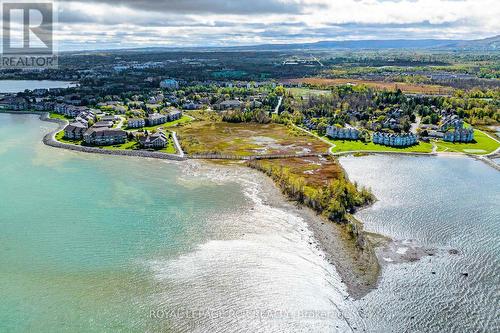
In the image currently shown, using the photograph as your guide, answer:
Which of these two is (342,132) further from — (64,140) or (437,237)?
(64,140)

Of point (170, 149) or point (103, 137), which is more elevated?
point (103, 137)

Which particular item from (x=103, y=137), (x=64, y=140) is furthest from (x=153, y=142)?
(x=64, y=140)

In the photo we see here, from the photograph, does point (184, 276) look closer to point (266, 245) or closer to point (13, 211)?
point (266, 245)

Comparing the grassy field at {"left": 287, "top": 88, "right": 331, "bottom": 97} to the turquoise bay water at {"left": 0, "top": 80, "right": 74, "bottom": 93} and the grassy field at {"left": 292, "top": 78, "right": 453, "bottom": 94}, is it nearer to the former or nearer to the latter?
the grassy field at {"left": 292, "top": 78, "right": 453, "bottom": 94}

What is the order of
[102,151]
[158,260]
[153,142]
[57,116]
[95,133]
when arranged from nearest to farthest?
[158,260] → [102,151] → [153,142] → [95,133] → [57,116]

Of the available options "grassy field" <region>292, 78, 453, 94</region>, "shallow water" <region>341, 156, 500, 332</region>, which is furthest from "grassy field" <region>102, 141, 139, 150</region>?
"grassy field" <region>292, 78, 453, 94</region>

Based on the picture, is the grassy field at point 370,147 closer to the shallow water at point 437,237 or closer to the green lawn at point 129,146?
the shallow water at point 437,237

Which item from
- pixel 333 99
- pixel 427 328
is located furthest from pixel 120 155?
pixel 333 99
